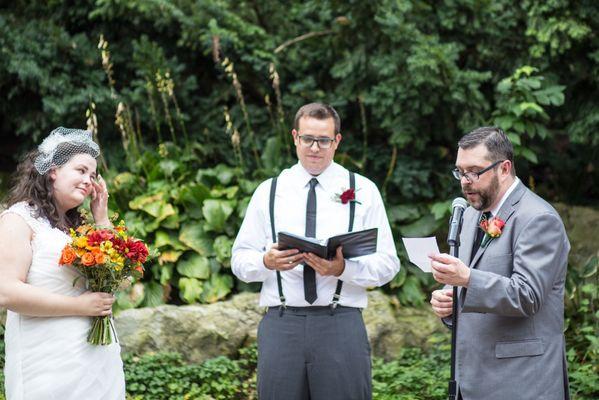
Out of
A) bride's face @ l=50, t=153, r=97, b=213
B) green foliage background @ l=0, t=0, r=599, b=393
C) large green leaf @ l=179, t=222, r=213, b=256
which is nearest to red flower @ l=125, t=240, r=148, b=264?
bride's face @ l=50, t=153, r=97, b=213

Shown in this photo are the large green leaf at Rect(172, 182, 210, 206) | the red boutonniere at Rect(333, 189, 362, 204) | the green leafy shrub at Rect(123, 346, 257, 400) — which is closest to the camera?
the red boutonniere at Rect(333, 189, 362, 204)

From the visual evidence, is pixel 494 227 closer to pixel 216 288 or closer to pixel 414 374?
pixel 414 374

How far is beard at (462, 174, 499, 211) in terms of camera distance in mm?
3467

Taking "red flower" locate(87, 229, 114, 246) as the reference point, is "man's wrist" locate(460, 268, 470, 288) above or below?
below

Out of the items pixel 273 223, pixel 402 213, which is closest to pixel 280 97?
pixel 402 213

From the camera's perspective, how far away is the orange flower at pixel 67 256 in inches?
137

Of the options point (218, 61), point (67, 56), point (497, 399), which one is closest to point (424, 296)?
point (218, 61)

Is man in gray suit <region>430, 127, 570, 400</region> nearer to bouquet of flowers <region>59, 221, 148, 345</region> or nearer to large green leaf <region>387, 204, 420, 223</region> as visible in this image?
bouquet of flowers <region>59, 221, 148, 345</region>

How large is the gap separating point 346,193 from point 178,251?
3.06 metres

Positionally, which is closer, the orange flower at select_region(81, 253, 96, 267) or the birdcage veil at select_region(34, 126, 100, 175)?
the orange flower at select_region(81, 253, 96, 267)

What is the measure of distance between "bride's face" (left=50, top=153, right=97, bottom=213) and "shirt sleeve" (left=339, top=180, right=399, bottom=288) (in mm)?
1333

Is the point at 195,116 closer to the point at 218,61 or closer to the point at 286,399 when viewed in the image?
the point at 218,61

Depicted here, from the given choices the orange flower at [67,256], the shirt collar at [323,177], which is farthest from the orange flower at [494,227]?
the orange flower at [67,256]

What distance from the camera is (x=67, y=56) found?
7.74m
